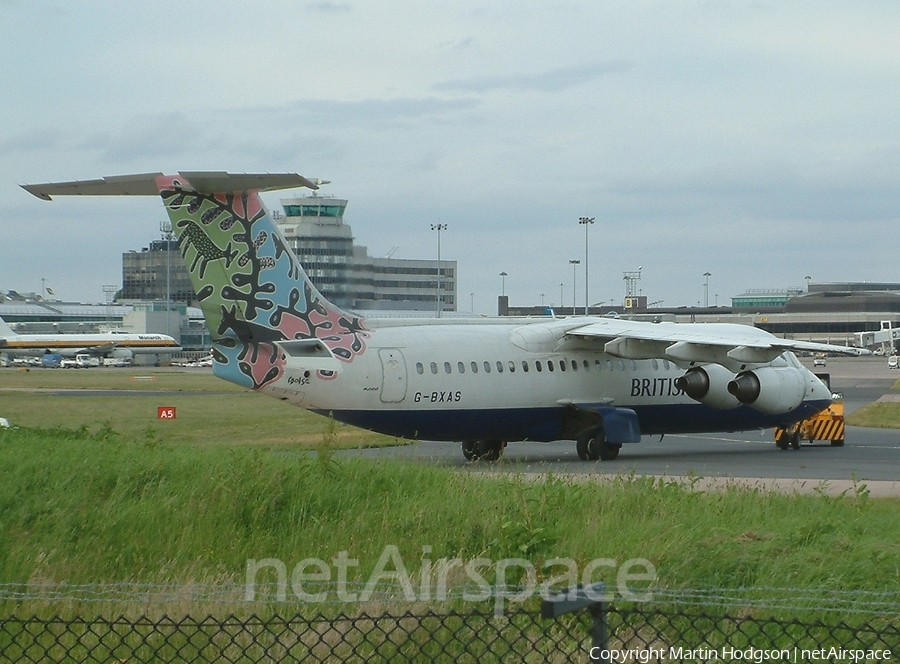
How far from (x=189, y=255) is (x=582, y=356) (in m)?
10.2

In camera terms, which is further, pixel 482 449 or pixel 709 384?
pixel 709 384

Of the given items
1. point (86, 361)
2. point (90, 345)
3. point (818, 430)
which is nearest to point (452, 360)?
point (818, 430)

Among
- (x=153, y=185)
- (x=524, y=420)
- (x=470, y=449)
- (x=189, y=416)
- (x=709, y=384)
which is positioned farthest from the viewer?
(x=189, y=416)

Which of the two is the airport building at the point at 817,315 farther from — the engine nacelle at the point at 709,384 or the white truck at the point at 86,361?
the engine nacelle at the point at 709,384

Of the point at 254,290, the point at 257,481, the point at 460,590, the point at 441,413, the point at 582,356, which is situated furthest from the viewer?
the point at 582,356

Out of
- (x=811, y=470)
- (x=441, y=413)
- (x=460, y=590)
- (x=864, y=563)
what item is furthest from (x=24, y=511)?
(x=811, y=470)

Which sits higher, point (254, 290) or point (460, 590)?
point (254, 290)

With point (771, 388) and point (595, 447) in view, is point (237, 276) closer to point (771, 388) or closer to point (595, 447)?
point (595, 447)

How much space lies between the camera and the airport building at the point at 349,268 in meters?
42.2

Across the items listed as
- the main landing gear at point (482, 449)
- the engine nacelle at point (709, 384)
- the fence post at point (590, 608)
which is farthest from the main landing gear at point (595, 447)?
the fence post at point (590, 608)

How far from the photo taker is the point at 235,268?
2447 cm

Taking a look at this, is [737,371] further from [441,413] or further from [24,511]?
[24,511]

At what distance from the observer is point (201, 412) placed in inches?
1834

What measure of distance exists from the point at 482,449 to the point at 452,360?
10.8 ft
